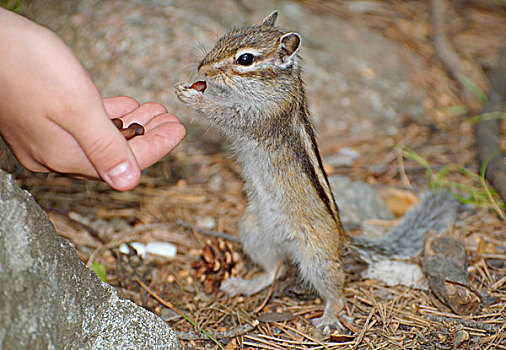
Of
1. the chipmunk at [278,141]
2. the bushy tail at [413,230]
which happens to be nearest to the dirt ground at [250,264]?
the bushy tail at [413,230]

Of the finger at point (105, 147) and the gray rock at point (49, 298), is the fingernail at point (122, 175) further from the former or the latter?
the gray rock at point (49, 298)

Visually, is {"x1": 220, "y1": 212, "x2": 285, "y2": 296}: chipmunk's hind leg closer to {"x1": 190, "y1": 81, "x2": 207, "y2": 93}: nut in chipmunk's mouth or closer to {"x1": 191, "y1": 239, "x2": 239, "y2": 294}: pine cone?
{"x1": 191, "y1": 239, "x2": 239, "y2": 294}: pine cone

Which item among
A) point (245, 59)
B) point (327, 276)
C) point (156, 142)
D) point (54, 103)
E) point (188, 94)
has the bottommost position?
point (327, 276)

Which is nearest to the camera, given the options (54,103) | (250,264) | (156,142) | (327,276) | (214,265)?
(54,103)

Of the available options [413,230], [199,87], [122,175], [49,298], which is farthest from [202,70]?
[413,230]

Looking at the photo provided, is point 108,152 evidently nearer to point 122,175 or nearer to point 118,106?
point 122,175

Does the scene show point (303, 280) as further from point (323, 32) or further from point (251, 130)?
point (323, 32)

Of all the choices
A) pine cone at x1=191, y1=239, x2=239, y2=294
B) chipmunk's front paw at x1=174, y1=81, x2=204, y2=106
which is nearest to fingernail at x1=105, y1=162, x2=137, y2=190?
chipmunk's front paw at x1=174, y1=81, x2=204, y2=106
